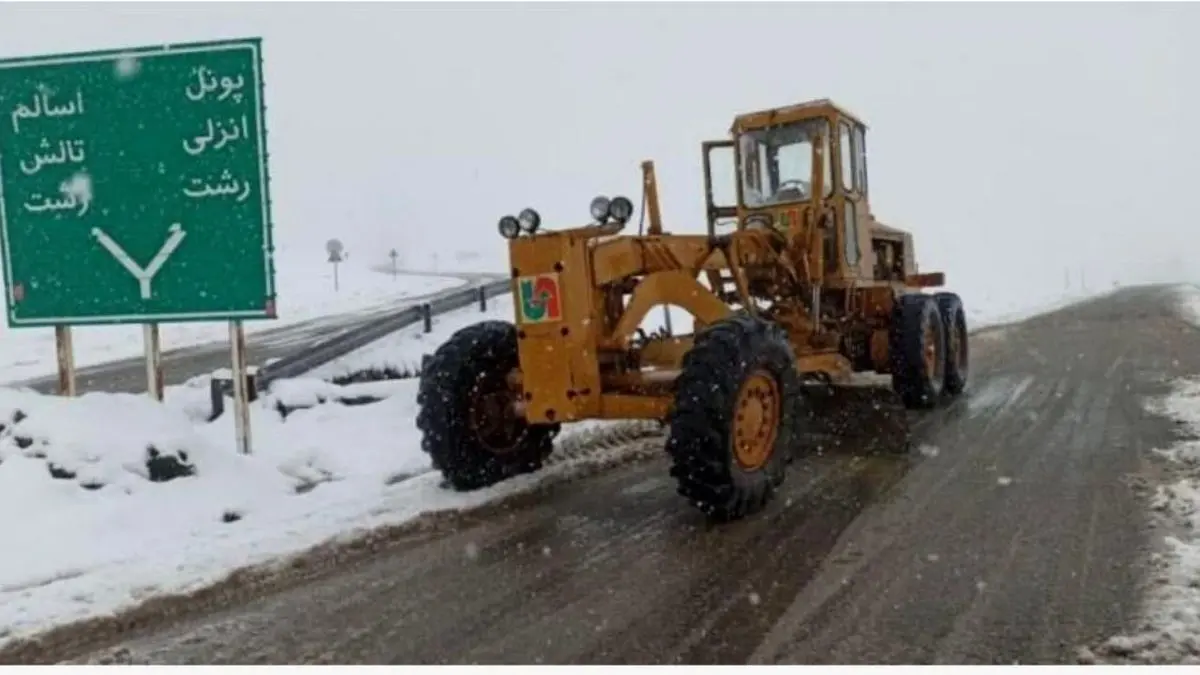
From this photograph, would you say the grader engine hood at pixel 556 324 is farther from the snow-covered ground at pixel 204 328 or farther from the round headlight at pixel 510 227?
the snow-covered ground at pixel 204 328

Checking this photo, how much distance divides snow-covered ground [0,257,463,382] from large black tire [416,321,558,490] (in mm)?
4122

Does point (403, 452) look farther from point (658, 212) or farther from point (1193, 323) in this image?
point (1193, 323)

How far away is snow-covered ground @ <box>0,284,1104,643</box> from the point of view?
5137mm

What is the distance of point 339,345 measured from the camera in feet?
37.5

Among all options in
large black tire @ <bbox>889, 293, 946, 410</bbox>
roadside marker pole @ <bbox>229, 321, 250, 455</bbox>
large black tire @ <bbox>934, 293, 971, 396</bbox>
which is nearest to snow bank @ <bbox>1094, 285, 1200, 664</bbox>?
large black tire @ <bbox>889, 293, 946, 410</bbox>

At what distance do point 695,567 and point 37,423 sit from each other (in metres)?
4.55

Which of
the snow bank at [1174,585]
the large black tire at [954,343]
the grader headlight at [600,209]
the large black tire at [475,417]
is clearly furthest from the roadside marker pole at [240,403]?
the large black tire at [954,343]

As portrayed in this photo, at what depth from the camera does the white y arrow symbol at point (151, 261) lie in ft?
25.7

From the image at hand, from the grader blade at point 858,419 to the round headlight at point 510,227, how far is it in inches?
129

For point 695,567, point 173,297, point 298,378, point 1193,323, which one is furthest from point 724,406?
point 1193,323

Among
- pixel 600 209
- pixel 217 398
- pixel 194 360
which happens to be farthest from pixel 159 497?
pixel 194 360

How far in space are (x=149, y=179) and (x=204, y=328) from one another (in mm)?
16688

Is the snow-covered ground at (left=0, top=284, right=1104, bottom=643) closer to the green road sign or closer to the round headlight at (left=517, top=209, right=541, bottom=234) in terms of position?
the green road sign

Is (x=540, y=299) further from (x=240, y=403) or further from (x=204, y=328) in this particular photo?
(x=204, y=328)
